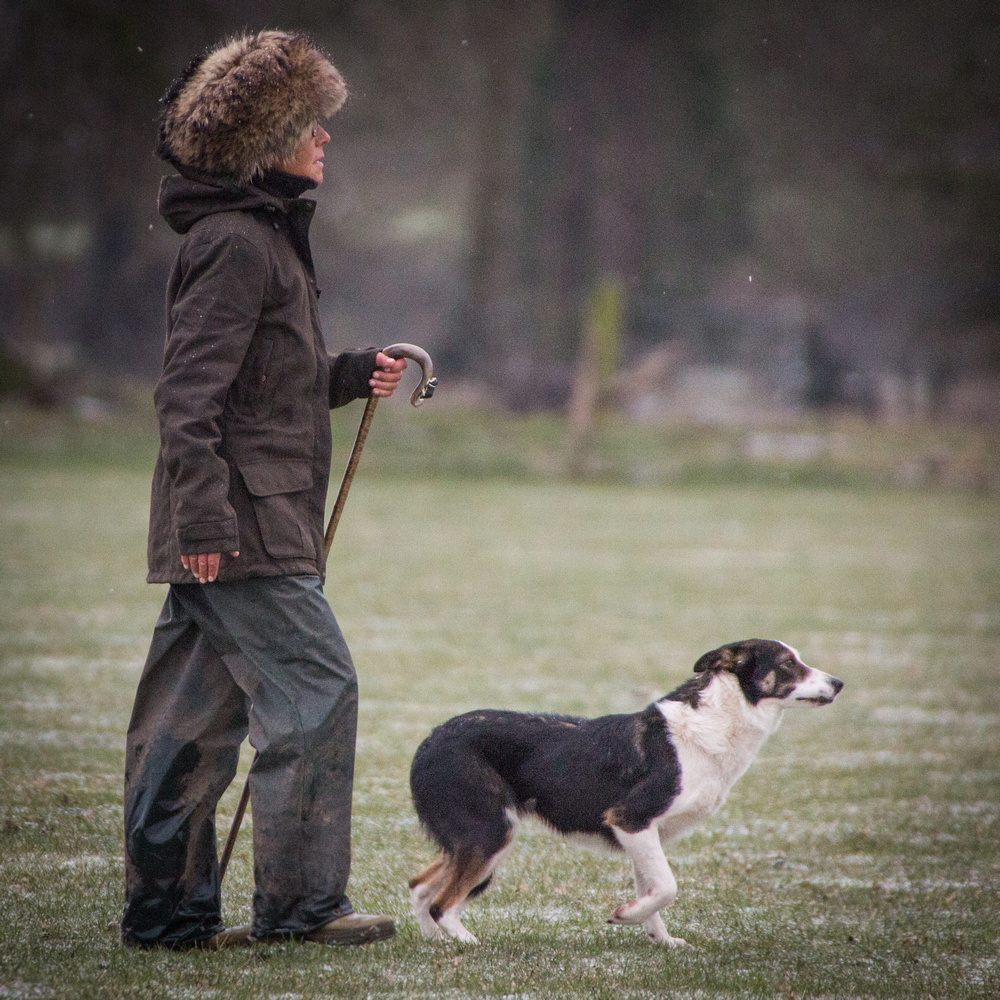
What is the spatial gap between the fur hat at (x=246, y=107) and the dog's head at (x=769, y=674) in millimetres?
1808

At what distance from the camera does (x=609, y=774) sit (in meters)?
3.51

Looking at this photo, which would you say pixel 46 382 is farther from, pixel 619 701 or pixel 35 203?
pixel 619 701

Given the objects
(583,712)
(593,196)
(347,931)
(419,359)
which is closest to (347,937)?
(347,931)

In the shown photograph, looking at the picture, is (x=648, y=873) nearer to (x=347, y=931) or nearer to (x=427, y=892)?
(x=427, y=892)

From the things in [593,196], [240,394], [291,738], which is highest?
[593,196]

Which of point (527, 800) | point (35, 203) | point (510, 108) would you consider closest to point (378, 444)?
point (35, 203)

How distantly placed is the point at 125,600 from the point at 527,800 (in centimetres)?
726

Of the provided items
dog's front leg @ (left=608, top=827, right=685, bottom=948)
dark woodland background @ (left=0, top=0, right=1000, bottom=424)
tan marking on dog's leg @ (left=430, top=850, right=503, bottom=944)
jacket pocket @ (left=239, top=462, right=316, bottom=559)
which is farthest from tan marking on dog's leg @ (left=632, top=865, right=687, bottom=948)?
dark woodland background @ (left=0, top=0, right=1000, bottom=424)

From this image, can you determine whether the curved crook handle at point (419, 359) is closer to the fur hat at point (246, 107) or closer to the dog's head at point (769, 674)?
the fur hat at point (246, 107)

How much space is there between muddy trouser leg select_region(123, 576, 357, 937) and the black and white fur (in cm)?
36

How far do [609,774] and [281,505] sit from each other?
3.80ft

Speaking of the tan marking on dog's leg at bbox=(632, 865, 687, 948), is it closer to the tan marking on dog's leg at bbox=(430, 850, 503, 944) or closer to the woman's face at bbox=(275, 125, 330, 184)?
the tan marking on dog's leg at bbox=(430, 850, 503, 944)

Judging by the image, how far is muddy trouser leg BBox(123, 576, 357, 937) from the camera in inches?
124

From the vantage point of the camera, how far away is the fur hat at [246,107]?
320cm
